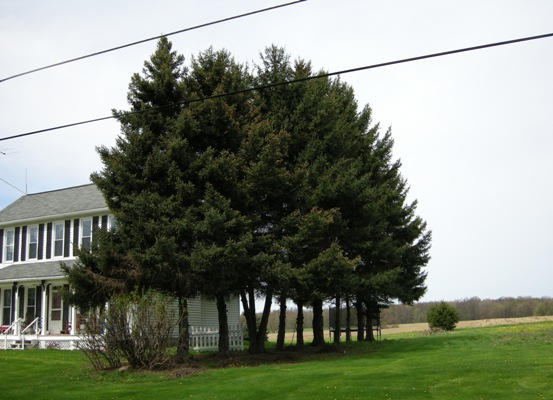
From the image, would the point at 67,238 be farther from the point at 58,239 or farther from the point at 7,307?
the point at 7,307

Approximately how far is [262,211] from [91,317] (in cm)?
711

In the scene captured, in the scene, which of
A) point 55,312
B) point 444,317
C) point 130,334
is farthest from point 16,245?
point 444,317

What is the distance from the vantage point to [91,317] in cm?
1716

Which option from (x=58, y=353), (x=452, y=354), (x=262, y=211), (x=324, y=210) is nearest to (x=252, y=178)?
(x=262, y=211)

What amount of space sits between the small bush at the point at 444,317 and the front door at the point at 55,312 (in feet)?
88.8

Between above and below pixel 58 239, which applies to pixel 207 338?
below

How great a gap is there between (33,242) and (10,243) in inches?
80.4

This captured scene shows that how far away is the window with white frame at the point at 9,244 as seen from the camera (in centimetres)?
3281

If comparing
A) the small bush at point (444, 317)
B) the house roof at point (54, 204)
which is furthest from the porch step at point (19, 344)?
the small bush at point (444, 317)

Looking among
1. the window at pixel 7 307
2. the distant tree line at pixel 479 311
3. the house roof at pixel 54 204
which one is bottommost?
the distant tree line at pixel 479 311

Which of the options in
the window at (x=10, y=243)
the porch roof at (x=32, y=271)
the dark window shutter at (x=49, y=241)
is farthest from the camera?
the window at (x=10, y=243)

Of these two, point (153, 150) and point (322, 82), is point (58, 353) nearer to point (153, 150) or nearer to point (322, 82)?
point (153, 150)

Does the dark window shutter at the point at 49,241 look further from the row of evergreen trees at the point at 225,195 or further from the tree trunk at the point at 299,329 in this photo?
the tree trunk at the point at 299,329

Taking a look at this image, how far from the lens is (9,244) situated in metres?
33.0
